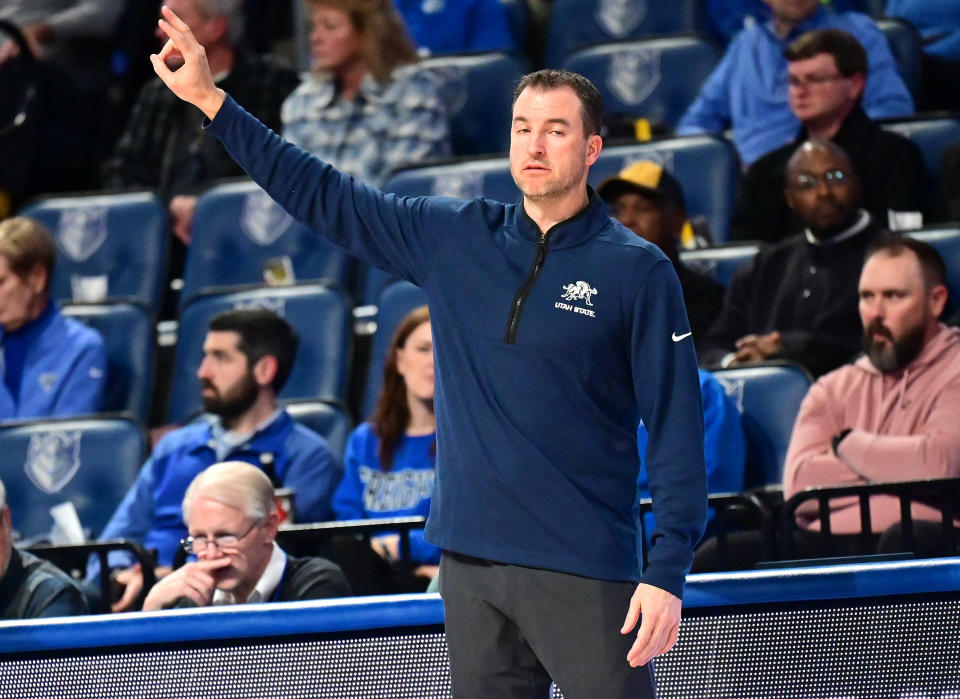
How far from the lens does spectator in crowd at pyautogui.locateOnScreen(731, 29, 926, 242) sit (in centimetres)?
475

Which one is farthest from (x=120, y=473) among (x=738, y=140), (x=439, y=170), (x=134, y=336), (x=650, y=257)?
(x=650, y=257)

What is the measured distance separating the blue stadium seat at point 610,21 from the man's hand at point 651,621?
162 inches

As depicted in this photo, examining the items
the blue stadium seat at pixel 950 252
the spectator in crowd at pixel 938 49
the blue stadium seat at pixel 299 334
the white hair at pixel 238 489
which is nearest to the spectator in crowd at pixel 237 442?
the blue stadium seat at pixel 299 334

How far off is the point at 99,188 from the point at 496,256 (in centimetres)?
466

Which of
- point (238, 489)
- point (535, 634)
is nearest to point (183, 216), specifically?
point (238, 489)

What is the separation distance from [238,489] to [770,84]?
9.06 ft

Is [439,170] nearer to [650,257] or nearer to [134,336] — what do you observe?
[134,336]

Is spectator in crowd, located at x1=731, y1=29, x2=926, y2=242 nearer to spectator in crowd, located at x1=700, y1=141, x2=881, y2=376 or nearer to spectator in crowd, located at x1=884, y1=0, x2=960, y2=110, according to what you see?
spectator in crowd, located at x1=700, y1=141, x2=881, y2=376

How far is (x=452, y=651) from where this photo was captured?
2205 mm

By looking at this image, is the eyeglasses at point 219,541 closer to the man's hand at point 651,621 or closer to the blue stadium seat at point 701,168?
the man's hand at point 651,621

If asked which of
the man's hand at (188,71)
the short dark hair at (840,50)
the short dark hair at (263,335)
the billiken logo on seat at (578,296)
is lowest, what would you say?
the billiken logo on seat at (578,296)

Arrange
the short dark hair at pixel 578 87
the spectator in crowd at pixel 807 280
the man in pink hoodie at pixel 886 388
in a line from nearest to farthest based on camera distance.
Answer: the short dark hair at pixel 578 87 → the man in pink hoodie at pixel 886 388 → the spectator in crowd at pixel 807 280

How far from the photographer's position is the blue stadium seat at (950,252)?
4.24 metres

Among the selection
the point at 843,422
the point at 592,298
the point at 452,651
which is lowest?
the point at 452,651
